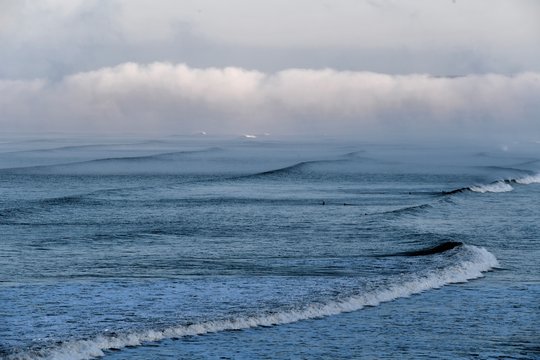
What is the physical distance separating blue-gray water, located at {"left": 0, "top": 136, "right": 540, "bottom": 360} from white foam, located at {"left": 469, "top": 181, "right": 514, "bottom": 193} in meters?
1.42

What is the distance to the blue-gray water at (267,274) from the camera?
57.7 feet

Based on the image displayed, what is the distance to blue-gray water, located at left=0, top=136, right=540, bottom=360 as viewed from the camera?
17578 mm

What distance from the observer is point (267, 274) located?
80.3ft

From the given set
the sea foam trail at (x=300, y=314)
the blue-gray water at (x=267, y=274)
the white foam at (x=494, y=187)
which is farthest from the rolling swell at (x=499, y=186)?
the sea foam trail at (x=300, y=314)

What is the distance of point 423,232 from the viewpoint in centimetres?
3366

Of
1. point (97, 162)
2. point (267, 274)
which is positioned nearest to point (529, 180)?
point (97, 162)

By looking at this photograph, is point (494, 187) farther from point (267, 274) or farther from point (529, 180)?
point (267, 274)

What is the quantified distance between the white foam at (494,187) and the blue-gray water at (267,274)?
142cm

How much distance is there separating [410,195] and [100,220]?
19.1 meters

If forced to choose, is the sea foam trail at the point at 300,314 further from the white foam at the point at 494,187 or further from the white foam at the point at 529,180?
the white foam at the point at 529,180

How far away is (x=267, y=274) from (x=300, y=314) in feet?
14.8

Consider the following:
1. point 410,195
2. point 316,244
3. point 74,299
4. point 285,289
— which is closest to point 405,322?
point 285,289

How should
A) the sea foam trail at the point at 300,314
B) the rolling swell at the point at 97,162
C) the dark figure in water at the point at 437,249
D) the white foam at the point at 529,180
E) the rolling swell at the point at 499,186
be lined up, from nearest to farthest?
the sea foam trail at the point at 300,314 → the dark figure in water at the point at 437,249 → the rolling swell at the point at 499,186 → the white foam at the point at 529,180 → the rolling swell at the point at 97,162

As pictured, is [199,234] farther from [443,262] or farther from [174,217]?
[443,262]
